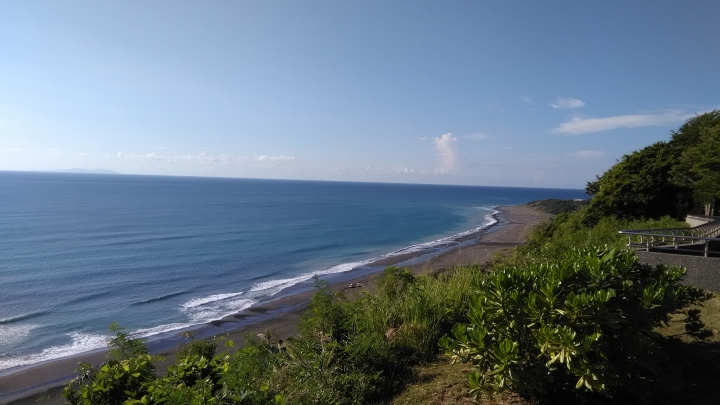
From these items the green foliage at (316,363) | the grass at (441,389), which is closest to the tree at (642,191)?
the green foliage at (316,363)

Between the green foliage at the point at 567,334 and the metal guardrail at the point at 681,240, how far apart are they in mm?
7556

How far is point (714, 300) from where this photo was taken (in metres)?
8.45

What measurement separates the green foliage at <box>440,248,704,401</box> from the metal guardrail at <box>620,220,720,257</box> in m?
7.56

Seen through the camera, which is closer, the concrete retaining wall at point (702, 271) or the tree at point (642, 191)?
the concrete retaining wall at point (702, 271)

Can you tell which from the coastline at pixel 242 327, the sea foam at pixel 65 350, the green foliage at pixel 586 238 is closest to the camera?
the green foliage at pixel 586 238

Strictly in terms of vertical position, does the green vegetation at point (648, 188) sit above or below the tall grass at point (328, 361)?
above

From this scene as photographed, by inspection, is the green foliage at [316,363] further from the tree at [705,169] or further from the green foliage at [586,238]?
the tree at [705,169]

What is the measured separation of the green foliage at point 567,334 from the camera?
356 cm

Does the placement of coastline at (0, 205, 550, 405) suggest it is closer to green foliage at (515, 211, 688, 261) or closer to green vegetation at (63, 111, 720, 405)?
green foliage at (515, 211, 688, 261)

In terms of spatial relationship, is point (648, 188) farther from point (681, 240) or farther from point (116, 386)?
point (116, 386)

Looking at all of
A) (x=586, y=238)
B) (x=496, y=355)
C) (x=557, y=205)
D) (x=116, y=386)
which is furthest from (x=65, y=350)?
(x=557, y=205)

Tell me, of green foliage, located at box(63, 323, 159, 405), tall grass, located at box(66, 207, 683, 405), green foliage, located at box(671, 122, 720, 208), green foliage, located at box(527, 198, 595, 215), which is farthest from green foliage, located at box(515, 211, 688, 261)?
green foliage, located at box(527, 198, 595, 215)

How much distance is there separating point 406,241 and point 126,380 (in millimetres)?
43142

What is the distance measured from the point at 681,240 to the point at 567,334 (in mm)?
12509
